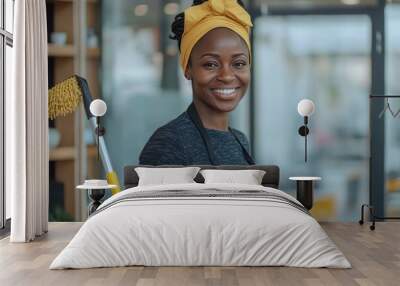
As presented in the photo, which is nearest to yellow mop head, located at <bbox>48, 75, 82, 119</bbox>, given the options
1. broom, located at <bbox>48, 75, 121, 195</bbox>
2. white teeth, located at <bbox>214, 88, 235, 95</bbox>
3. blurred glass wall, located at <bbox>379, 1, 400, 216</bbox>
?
broom, located at <bbox>48, 75, 121, 195</bbox>

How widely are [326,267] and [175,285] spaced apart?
1.17 m

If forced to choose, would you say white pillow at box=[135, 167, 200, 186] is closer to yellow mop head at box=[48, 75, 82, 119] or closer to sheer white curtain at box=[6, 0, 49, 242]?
sheer white curtain at box=[6, 0, 49, 242]

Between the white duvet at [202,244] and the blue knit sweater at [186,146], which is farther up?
the blue knit sweater at [186,146]

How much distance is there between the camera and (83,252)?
15.6 feet

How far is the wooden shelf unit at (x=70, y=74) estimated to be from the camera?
7672 mm

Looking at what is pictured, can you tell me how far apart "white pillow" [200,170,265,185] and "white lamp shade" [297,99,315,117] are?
0.89m

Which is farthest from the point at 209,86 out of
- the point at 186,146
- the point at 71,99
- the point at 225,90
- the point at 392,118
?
the point at 392,118

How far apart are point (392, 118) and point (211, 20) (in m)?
2.36

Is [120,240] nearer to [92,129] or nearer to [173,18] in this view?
[92,129]

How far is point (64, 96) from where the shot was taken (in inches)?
303

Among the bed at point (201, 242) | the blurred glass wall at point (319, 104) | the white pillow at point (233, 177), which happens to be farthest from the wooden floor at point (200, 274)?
the blurred glass wall at point (319, 104)

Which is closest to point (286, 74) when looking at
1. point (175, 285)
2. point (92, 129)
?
point (92, 129)

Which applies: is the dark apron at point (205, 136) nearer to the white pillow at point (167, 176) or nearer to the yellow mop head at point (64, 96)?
the white pillow at point (167, 176)

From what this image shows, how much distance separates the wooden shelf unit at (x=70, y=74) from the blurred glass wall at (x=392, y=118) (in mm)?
3312
